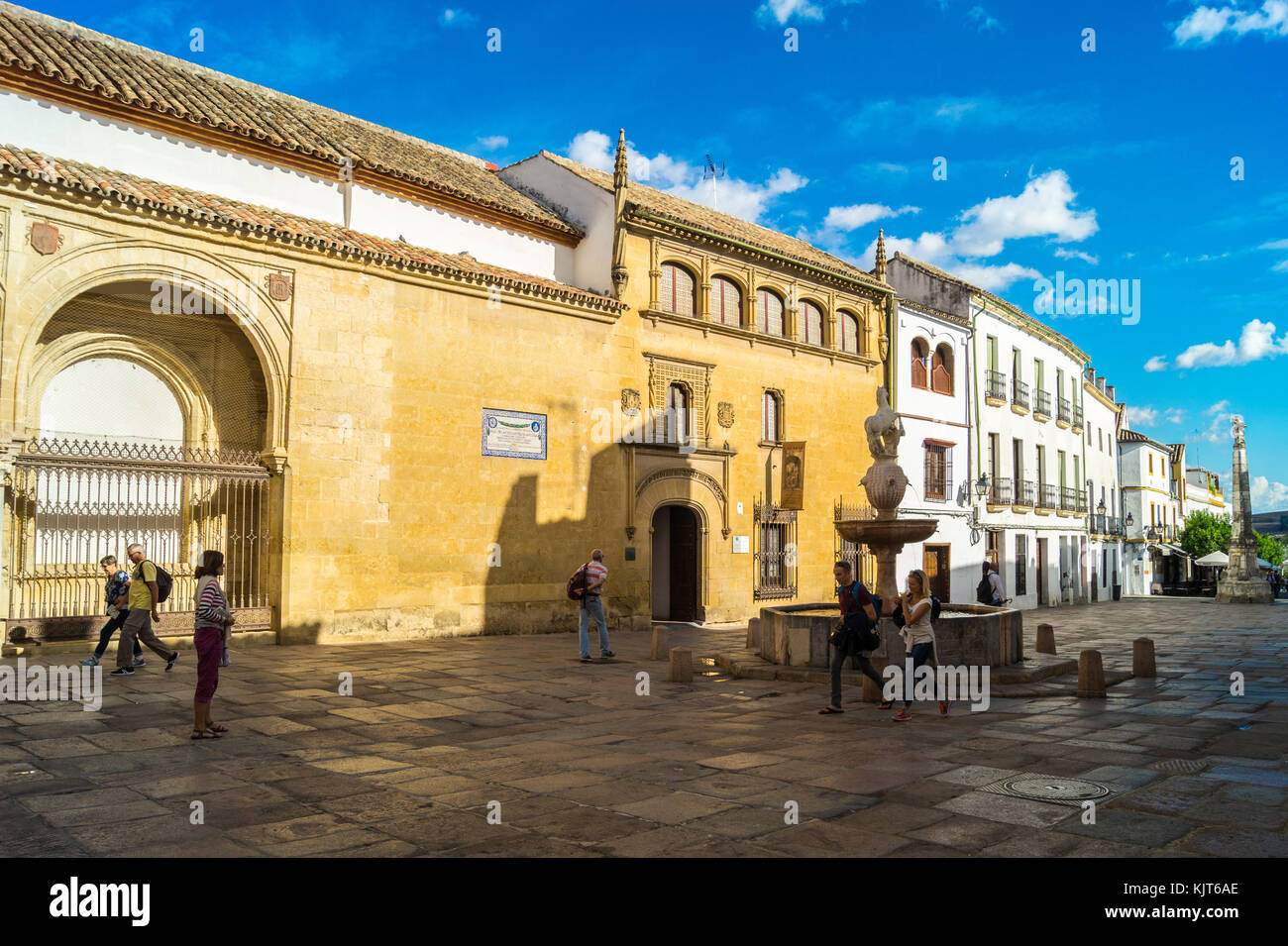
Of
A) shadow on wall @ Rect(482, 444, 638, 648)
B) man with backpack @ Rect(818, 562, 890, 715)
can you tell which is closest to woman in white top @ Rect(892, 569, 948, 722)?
man with backpack @ Rect(818, 562, 890, 715)

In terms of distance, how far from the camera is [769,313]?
2427 cm

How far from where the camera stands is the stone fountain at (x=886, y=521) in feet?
42.9

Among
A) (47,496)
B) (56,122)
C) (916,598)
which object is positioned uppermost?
(56,122)

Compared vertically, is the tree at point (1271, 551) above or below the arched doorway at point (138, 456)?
below

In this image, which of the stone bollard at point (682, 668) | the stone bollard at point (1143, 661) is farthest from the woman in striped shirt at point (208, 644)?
the stone bollard at point (1143, 661)

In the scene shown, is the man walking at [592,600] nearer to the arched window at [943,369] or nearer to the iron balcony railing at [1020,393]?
the arched window at [943,369]

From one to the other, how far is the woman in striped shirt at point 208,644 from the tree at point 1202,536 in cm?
5963

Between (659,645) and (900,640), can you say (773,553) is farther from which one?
(900,640)

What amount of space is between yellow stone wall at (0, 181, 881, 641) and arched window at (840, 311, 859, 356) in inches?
174

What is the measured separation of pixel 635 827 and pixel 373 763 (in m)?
2.66

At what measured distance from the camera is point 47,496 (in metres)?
13.6
